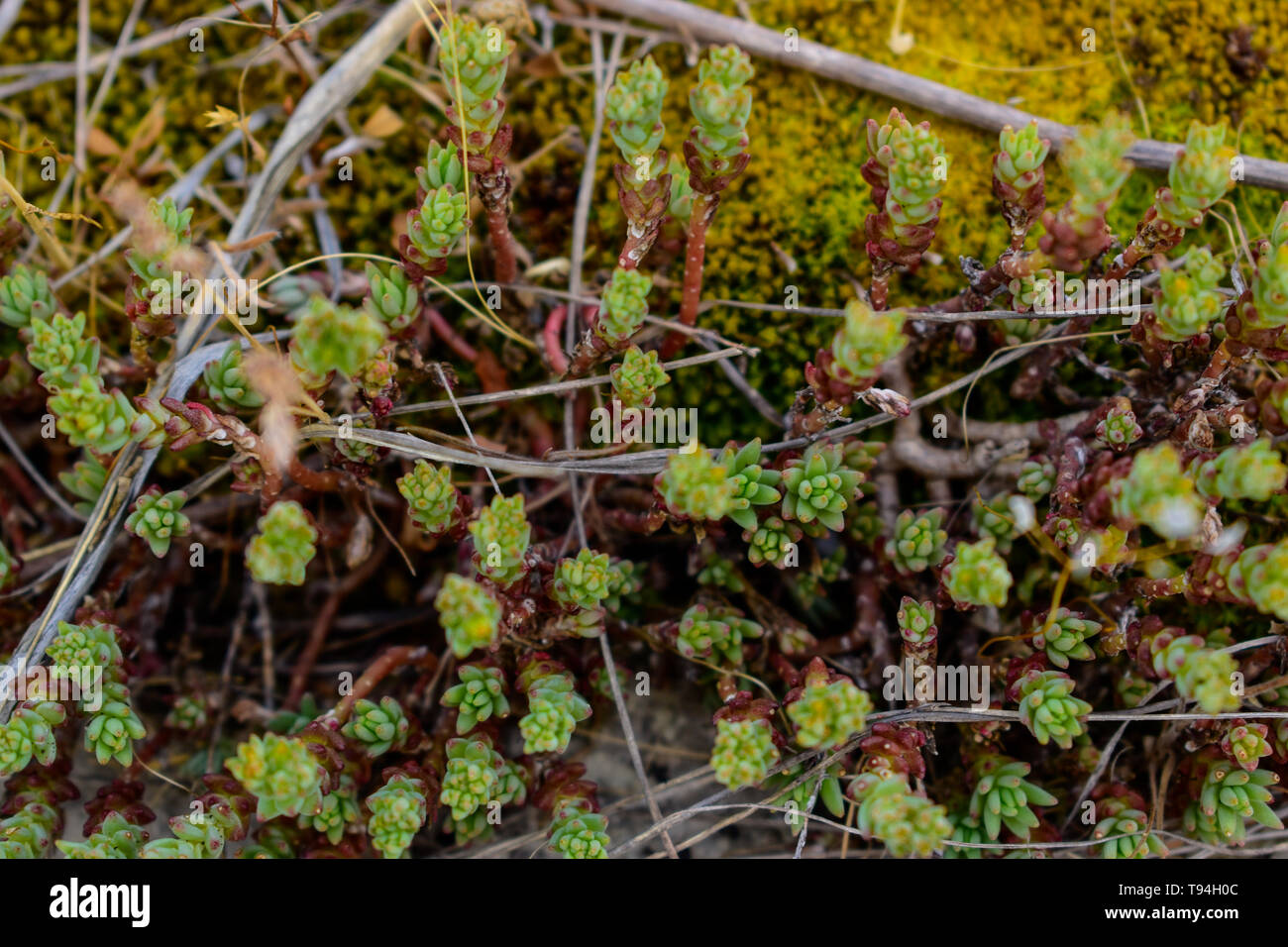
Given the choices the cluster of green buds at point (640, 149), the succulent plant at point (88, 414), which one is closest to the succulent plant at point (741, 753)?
the cluster of green buds at point (640, 149)

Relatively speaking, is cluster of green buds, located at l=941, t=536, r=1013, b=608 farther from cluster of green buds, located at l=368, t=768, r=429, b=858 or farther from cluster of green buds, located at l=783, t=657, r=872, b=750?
cluster of green buds, located at l=368, t=768, r=429, b=858

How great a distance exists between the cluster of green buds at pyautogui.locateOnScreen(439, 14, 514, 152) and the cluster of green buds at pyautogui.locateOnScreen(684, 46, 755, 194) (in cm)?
52

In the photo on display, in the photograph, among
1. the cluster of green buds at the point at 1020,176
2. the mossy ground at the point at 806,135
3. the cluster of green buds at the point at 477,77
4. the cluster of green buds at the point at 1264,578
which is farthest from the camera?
the mossy ground at the point at 806,135

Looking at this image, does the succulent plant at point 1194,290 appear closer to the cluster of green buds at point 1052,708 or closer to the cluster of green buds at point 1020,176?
the cluster of green buds at point 1020,176

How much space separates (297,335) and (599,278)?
1289 millimetres

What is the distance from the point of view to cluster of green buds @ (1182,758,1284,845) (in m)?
2.60

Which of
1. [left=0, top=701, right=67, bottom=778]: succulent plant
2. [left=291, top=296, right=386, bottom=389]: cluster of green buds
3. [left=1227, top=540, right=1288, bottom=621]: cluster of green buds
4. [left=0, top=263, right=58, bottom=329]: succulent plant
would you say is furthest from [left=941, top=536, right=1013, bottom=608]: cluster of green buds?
[left=0, top=263, right=58, bottom=329]: succulent plant

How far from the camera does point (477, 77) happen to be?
8.07ft

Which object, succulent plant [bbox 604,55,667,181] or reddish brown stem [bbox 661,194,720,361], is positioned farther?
reddish brown stem [bbox 661,194,720,361]

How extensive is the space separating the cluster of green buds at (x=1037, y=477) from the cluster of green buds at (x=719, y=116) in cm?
124

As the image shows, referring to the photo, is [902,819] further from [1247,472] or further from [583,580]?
[1247,472]

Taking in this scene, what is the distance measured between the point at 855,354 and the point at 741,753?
1.04 meters

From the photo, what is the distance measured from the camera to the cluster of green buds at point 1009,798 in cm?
267
